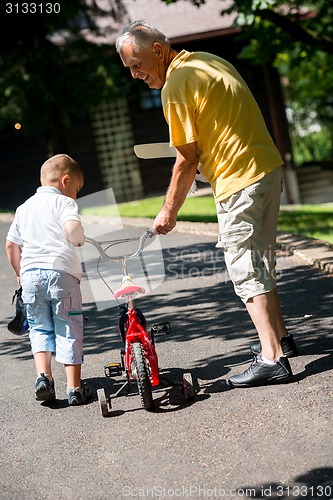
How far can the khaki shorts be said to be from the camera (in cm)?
527

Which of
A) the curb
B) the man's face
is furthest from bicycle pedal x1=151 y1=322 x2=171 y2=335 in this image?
the curb

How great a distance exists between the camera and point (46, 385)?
5414mm

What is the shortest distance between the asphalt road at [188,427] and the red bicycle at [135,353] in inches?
4.4

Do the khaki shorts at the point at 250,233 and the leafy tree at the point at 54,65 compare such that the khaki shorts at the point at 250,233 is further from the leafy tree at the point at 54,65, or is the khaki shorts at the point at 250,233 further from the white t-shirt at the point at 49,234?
the leafy tree at the point at 54,65

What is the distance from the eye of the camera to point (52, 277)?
5.54 metres

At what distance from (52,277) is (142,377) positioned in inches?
37.6

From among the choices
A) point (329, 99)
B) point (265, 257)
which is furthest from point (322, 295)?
point (329, 99)

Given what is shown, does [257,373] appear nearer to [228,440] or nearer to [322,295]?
[228,440]

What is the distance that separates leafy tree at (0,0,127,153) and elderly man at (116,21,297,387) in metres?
15.8

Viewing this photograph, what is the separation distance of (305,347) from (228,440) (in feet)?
5.40

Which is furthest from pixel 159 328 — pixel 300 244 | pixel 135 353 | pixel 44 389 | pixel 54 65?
pixel 54 65

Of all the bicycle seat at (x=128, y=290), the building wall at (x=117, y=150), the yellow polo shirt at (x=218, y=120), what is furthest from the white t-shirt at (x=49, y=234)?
the building wall at (x=117, y=150)

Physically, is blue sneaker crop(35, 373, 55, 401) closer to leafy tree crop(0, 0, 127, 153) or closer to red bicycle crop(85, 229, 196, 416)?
red bicycle crop(85, 229, 196, 416)

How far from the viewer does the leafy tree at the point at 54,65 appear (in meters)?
20.8
